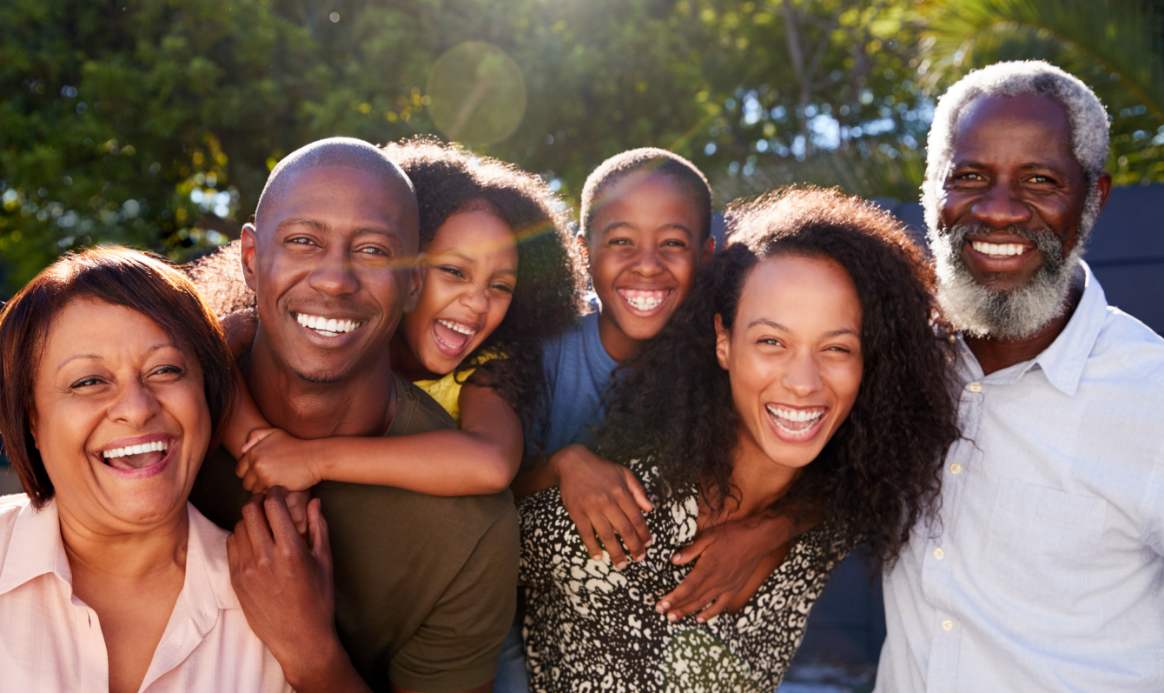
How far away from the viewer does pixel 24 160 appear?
7.46m

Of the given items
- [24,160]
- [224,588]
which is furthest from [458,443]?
[24,160]

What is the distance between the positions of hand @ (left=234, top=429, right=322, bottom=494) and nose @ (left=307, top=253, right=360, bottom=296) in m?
0.46

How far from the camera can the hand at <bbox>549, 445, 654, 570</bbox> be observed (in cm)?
246

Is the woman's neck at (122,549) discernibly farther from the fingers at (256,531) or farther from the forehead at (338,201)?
the forehead at (338,201)

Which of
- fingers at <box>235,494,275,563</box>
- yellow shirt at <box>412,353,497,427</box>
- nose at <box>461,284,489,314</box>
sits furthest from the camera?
yellow shirt at <box>412,353,497,427</box>

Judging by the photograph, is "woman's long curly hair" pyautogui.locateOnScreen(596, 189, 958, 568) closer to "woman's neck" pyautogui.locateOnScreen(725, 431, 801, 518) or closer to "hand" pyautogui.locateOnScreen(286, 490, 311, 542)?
"woman's neck" pyautogui.locateOnScreen(725, 431, 801, 518)

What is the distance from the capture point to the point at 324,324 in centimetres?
229

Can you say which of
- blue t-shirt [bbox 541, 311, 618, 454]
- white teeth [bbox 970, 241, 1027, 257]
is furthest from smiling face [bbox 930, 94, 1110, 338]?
blue t-shirt [bbox 541, 311, 618, 454]

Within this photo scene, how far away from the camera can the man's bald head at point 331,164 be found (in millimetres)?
2336

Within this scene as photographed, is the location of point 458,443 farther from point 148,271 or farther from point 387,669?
point 148,271

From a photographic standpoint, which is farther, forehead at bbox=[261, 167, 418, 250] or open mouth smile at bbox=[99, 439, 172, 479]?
forehead at bbox=[261, 167, 418, 250]

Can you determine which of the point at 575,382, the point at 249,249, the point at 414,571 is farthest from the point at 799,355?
the point at 249,249

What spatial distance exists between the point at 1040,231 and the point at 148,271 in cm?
260

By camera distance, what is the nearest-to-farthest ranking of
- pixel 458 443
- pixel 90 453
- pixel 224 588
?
pixel 90 453
pixel 224 588
pixel 458 443
